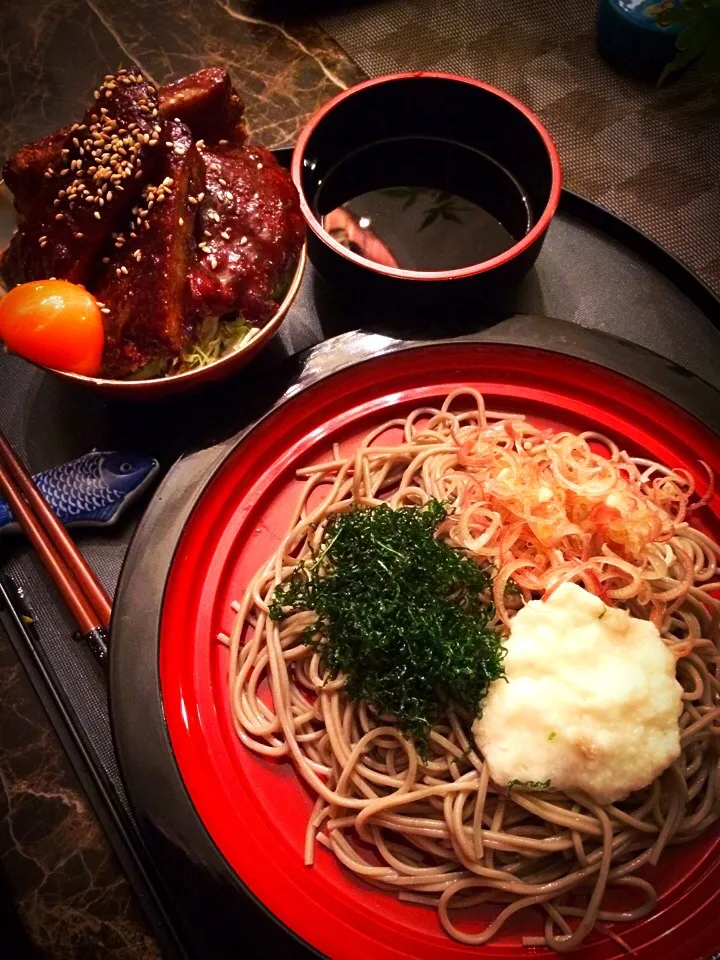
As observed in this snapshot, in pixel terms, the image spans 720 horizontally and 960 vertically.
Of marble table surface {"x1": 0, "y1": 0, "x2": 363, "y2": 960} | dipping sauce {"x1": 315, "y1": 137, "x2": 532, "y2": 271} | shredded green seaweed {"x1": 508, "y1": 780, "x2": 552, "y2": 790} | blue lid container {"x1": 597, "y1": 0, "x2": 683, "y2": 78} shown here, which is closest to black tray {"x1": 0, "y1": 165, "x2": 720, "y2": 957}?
dipping sauce {"x1": 315, "y1": 137, "x2": 532, "y2": 271}

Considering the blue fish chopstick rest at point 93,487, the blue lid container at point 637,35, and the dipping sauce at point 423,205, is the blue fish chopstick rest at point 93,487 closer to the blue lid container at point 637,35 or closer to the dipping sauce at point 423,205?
the dipping sauce at point 423,205

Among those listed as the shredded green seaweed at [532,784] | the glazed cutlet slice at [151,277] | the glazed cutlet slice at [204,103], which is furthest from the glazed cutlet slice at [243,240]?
the shredded green seaweed at [532,784]

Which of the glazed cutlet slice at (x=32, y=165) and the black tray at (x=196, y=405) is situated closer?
the black tray at (x=196, y=405)

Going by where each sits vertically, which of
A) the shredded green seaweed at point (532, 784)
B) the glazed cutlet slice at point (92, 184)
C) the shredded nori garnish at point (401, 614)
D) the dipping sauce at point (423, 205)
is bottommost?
the shredded green seaweed at point (532, 784)

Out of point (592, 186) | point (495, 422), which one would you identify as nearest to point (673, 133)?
point (592, 186)

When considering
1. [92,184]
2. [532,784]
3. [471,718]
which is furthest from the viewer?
[92,184]

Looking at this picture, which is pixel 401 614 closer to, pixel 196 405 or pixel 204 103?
pixel 196 405

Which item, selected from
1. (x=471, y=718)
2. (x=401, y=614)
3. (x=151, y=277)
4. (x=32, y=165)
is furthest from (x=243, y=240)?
(x=471, y=718)

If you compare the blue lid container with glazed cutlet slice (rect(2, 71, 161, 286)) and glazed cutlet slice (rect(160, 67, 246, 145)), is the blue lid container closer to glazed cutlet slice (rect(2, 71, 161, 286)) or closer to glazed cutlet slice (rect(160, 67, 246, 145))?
glazed cutlet slice (rect(160, 67, 246, 145))
